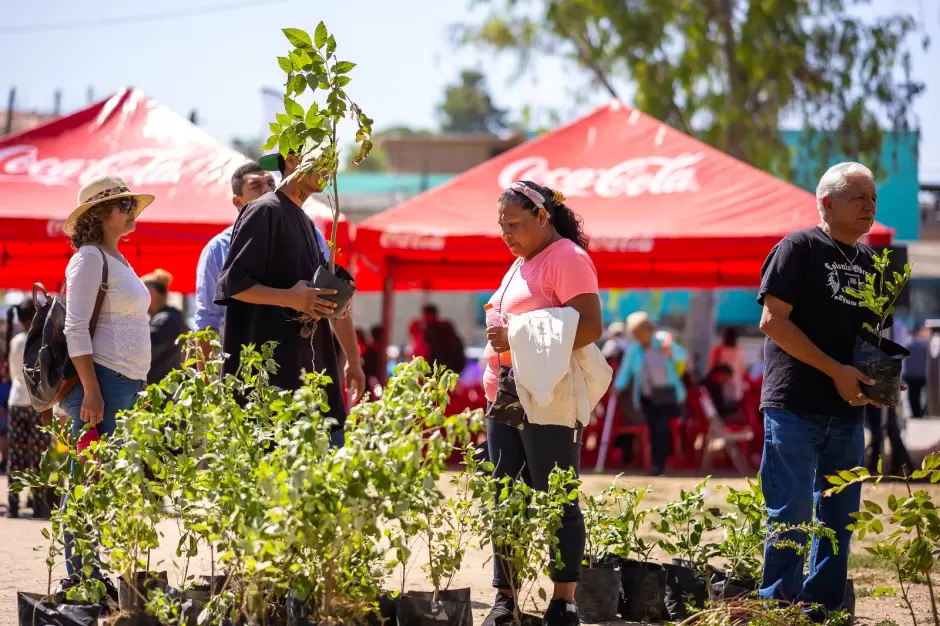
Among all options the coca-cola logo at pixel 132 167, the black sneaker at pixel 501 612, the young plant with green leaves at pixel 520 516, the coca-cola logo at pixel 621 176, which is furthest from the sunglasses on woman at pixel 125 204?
the coca-cola logo at pixel 621 176

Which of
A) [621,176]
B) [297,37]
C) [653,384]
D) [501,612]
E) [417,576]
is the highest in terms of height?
[621,176]

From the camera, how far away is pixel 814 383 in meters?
4.18

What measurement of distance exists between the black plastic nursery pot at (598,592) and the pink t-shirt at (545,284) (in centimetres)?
90

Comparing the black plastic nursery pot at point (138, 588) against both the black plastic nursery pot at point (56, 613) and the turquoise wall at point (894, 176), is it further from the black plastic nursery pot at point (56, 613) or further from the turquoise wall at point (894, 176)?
the turquoise wall at point (894, 176)

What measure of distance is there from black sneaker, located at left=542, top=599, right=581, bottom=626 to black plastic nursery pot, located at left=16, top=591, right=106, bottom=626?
152 cm

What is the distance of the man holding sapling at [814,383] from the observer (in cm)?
416

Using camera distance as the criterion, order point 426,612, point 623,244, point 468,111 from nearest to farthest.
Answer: point 426,612 → point 623,244 → point 468,111

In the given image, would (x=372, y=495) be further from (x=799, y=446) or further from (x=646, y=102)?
(x=646, y=102)

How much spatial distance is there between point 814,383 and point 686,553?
0.87 metres

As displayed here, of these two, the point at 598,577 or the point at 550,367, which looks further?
the point at 598,577

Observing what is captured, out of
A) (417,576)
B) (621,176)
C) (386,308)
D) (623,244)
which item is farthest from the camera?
(386,308)

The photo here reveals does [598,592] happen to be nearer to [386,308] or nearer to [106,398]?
[106,398]

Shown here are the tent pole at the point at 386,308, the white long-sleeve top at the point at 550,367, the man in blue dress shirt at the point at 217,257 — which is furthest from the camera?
the tent pole at the point at 386,308

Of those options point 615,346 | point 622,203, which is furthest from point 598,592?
point 615,346
